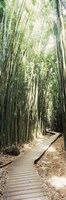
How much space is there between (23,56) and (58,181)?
18.1 feet

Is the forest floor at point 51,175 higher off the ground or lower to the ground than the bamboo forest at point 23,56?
lower

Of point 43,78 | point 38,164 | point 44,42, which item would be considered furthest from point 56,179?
point 43,78

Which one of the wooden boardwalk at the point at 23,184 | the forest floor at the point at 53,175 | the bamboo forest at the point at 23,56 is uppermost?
the bamboo forest at the point at 23,56

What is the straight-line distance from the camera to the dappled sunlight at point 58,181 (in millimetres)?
4474

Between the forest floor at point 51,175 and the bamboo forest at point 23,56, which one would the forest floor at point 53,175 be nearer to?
the forest floor at point 51,175

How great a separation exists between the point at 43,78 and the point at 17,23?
6.84 m

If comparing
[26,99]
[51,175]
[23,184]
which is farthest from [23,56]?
[23,184]

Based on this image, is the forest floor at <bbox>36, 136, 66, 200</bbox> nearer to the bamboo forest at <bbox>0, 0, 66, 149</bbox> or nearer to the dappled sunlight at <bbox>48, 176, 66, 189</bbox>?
the dappled sunlight at <bbox>48, 176, 66, 189</bbox>

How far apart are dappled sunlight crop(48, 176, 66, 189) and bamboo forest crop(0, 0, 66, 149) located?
218cm

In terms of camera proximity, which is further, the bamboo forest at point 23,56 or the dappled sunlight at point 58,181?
the bamboo forest at point 23,56

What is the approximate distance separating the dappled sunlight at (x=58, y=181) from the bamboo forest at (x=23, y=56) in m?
2.18

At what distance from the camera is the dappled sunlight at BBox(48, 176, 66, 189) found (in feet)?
14.7

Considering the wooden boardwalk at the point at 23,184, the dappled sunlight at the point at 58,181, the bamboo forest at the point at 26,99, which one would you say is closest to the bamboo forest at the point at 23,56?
the bamboo forest at the point at 26,99

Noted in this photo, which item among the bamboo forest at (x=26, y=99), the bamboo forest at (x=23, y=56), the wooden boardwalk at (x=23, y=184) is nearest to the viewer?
the wooden boardwalk at (x=23, y=184)
